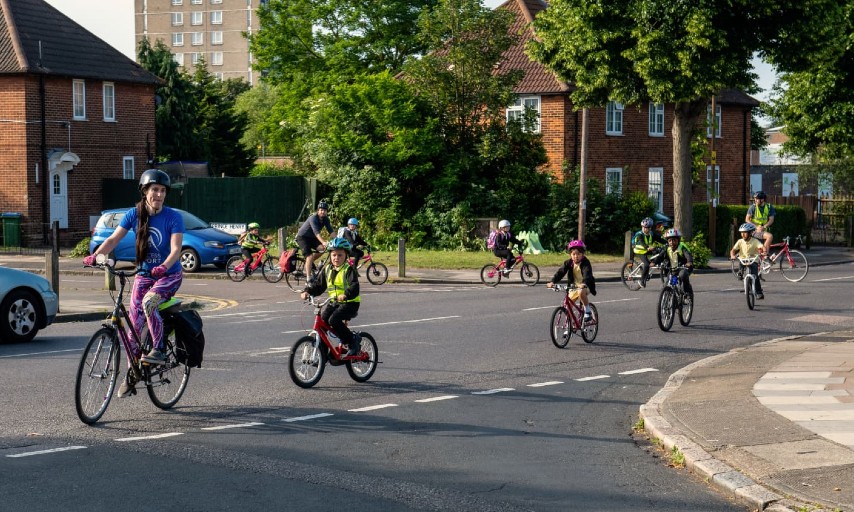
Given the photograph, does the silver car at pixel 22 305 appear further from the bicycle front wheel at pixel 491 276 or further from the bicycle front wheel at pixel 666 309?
the bicycle front wheel at pixel 491 276

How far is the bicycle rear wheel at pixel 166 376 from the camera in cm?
1005

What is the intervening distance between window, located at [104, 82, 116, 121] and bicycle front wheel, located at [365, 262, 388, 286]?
20039mm

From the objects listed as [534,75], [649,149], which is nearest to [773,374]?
[534,75]

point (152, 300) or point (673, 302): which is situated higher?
point (152, 300)

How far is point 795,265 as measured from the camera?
27984 mm

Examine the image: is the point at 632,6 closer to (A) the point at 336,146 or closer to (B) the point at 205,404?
(A) the point at 336,146

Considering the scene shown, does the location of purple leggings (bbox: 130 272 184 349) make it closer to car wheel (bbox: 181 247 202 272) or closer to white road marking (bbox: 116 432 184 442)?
white road marking (bbox: 116 432 184 442)

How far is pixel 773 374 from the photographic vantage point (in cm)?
1266

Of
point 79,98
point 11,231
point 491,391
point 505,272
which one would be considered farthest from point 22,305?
point 79,98

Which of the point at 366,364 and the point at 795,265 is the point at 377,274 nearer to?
the point at 795,265

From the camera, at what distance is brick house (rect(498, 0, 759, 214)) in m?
41.8

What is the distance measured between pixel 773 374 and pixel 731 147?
39833mm

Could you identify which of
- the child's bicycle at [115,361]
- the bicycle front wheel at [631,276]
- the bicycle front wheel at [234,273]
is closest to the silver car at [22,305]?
the child's bicycle at [115,361]

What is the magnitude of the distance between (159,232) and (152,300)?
61cm
